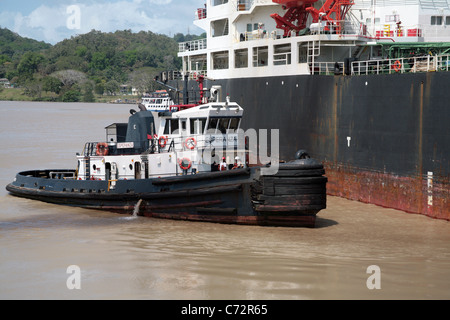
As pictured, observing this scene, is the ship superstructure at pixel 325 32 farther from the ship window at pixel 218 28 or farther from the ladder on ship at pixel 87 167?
the ladder on ship at pixel 87 167

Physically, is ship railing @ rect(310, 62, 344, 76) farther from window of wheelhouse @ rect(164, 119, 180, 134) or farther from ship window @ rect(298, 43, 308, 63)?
window of wheelhouse @ rect(164, 119, 180, 134)

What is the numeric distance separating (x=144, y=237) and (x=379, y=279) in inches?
236

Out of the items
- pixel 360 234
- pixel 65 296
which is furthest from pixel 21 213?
pixel 360 234

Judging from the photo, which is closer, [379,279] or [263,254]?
[379,279]

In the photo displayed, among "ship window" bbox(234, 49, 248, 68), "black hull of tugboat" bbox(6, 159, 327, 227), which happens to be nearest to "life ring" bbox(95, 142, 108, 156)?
"black hull of tugboat" bbox(6, 159, 327, 227)

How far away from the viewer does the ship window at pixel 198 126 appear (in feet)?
55.9

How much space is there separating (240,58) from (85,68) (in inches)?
4755

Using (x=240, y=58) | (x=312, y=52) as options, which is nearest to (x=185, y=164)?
(x=312, y=52)

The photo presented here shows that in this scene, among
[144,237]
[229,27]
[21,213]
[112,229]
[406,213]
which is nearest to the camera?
[144,237]

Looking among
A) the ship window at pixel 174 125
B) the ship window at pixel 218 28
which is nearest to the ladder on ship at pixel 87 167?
the ship window at pixel 174 125

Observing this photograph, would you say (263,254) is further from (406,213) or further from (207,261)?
(406,213)

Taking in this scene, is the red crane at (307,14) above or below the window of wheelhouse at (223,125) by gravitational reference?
above

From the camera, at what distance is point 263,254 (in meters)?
12.8

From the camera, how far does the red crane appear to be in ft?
72.2
